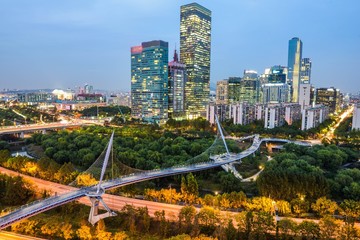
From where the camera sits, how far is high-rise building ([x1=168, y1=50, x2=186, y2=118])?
62219mm

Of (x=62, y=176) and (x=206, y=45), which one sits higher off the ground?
(x=206, y=45)

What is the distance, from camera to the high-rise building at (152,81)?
59094mm

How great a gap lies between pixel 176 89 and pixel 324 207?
4990 cm

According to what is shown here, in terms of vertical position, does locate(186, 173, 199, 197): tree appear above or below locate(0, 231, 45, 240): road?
above

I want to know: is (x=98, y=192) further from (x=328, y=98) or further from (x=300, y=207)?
(x=328, y=98)

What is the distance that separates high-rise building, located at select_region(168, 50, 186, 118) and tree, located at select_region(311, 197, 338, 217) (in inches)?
1910

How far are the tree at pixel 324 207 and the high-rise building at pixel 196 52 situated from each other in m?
57.0

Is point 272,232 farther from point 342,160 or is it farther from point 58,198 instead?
point 342,160

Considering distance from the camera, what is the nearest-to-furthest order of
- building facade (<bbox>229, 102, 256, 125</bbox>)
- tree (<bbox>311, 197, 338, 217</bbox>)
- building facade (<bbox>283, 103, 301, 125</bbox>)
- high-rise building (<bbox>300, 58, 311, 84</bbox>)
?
tree (<bbox>311, 197, 338, 217</bbox>)
building facade (<bbox>229, 102, 256, 125</bbox>)
building facade (<bbox>283, 103, 301, 125</bbox>)
high-rise building (<bbox>300, 58, 311, 84</bbox>)

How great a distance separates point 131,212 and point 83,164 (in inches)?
482

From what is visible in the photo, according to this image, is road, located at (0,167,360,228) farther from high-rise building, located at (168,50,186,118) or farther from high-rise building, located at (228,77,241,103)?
high-rise building, located at (228,77,241,103)

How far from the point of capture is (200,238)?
11.8 m

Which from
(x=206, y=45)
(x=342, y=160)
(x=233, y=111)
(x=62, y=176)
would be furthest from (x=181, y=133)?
(x=206, y=45)

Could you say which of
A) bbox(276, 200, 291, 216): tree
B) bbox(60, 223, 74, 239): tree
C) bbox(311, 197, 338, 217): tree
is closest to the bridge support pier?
bbox(60, 223, 74, 239): tree
